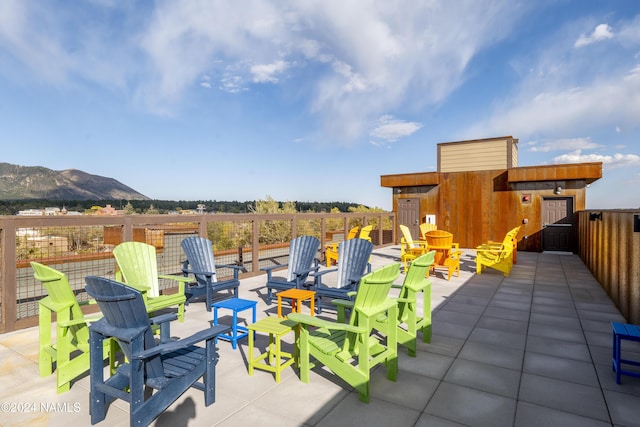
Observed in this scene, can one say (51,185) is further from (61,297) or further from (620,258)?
(620,258)

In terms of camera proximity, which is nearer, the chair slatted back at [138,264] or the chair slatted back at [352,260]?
the chair slatted back at [138,264]

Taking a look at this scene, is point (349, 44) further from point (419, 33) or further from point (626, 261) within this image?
point (626, 261)

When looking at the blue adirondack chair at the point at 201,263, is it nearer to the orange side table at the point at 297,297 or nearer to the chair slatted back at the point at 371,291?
the orange side table at the point at 297,297

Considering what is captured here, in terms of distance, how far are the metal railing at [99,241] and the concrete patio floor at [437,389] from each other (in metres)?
0.88

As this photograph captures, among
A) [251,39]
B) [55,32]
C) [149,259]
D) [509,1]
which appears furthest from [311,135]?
[149,259]

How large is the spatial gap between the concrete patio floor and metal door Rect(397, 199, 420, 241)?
9.47 metres

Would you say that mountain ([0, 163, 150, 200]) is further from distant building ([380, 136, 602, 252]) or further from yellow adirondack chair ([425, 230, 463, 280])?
yellow adirondack chair ([425, 230, 463, 280])

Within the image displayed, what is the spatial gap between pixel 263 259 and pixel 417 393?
7.30 metres

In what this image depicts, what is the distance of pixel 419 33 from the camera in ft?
34.5

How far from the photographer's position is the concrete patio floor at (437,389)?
2.12 m

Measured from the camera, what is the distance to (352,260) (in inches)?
192

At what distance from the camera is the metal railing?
3.88 m

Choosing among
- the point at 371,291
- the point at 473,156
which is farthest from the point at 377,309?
the point at 473,156

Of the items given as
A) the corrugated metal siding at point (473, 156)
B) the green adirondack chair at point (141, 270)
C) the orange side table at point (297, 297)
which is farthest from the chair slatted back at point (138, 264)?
the corrugated metal siding at point (473, 156)
